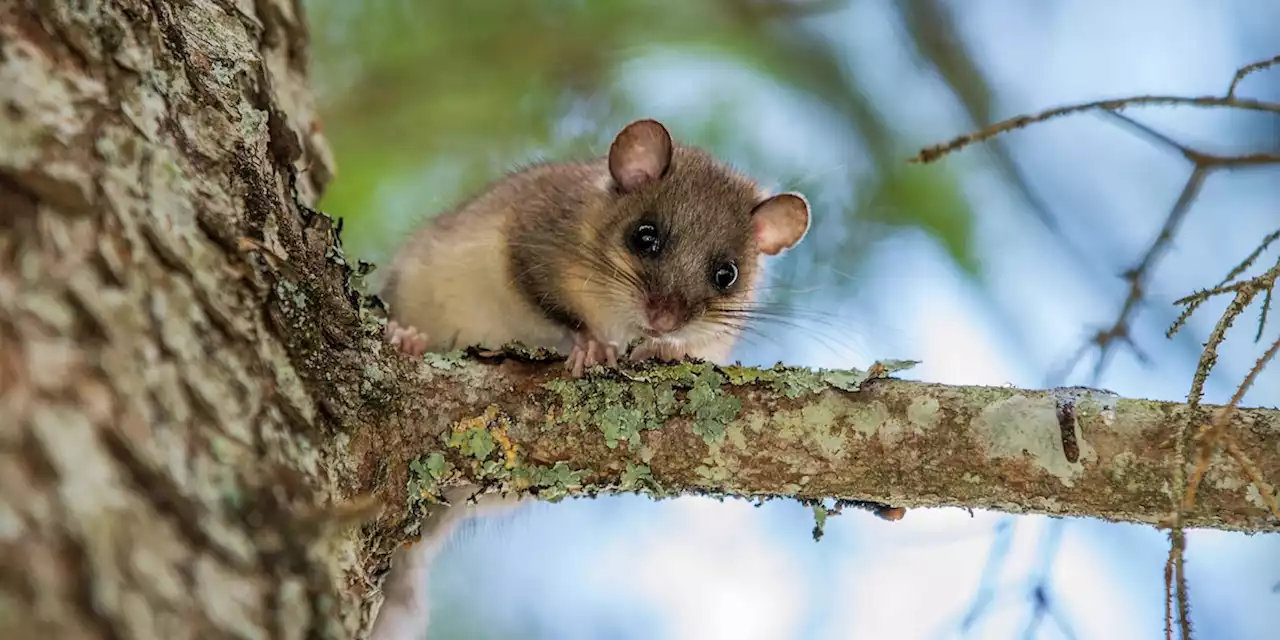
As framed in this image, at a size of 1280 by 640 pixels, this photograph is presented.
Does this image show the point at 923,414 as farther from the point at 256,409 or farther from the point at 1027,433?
the point at 256,409

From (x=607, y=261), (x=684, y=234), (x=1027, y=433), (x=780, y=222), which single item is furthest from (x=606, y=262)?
(x=1027, y=433)

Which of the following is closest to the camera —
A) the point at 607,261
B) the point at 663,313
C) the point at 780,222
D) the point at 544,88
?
the point at 663,313

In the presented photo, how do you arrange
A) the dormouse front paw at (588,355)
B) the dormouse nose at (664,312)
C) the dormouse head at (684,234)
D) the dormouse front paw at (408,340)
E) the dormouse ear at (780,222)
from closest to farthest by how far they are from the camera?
the dormouse front paw at (588,355) → the dormouse front paw at (408,340) → the dormouse nose at (664,312) → the dormouse head at (684,234) → the dormouse ear at (780,222)

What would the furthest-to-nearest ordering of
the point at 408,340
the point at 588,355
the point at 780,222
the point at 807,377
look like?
1. the point at 780,222
2. the point at 408,340
3. the point at 588,355
4. the point at 807,377

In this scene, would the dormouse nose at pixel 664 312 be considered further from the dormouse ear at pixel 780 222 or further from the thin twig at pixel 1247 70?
the thin twig at pixel 1247 70

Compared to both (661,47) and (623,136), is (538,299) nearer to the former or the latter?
(623,136)

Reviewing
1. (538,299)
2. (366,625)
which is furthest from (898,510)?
(538,299)

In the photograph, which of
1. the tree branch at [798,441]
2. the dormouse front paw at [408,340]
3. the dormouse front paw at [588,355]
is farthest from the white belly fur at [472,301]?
the tree branch at [798,441]

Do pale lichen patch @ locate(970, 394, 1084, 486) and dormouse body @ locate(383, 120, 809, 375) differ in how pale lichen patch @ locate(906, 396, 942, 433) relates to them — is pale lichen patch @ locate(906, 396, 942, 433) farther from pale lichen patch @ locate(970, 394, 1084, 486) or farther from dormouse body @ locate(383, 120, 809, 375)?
dormouse body @ locate(383, 120, 809, 375)
